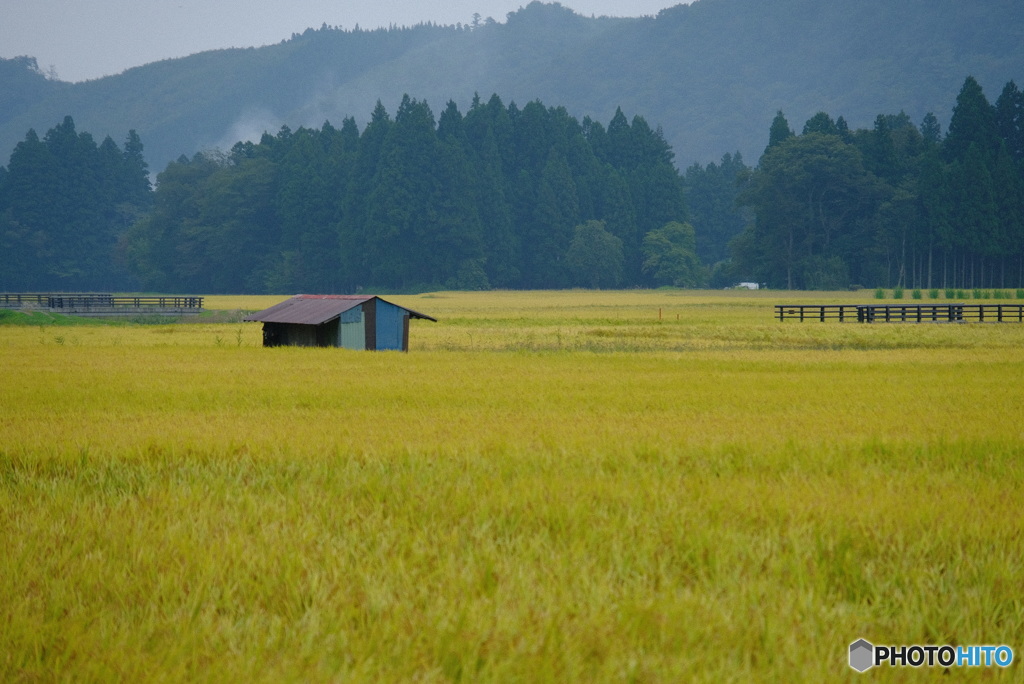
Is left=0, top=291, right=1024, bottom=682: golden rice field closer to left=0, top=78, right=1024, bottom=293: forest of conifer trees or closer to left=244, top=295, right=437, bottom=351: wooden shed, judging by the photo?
left=244, top=295, right=437, bottom=351: wooden shed

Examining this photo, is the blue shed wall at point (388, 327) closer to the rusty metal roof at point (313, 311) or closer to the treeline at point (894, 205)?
the rusty metal roof at point (313, 311)

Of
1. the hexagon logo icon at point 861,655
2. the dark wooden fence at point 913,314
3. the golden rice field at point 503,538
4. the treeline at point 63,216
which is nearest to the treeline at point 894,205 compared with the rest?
the dark wooden fence at point 913,314

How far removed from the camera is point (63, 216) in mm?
139000

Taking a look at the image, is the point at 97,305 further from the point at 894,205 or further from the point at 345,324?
the point at 894,205

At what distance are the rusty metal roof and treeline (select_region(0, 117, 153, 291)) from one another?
10886 centimetres

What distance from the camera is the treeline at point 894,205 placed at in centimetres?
9894

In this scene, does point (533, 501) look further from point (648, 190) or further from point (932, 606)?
point (648, 190)

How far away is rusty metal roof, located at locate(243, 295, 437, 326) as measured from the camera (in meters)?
36.7

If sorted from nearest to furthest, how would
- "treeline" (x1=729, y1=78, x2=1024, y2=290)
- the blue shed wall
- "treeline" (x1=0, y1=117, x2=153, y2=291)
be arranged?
1. the blue shed wall
2. "treeline" (x1=729, y1=78, x2=1024, y2=290)
3. "treeline" (x1=0, y1=117, x2=153, y2=291)

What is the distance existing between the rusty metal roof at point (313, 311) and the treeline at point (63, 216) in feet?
357

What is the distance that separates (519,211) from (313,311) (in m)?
86.3

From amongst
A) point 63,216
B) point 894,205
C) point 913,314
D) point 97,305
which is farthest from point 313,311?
point 63,216

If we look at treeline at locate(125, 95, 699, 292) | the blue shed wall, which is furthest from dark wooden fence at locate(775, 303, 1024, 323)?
treeline at locate(125, 95, 699, 292)

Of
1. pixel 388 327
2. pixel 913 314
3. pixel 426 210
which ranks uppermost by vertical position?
pixel 426 210
